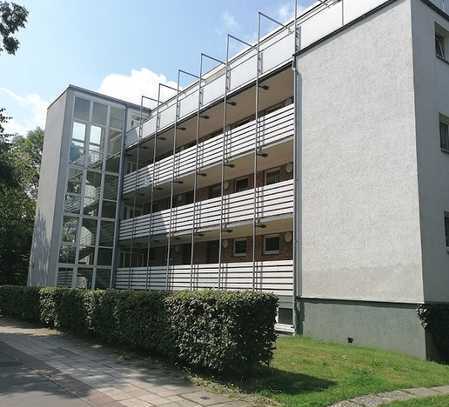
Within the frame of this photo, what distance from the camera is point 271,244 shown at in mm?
19797

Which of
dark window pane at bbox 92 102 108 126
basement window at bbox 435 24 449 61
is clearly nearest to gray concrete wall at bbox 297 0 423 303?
basement window at bbox 435 24 449 61

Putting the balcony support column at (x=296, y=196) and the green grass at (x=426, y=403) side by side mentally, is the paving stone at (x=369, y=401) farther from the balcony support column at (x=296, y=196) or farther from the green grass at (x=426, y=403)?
the balcony support column at (x=296, y=196)

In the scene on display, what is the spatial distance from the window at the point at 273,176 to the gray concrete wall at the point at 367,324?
659cm

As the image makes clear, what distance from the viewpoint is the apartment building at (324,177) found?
12750mm

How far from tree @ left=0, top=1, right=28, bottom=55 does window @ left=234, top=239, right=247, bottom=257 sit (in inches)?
467

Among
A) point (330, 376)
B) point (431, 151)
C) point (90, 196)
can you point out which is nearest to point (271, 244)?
point (431, 151)

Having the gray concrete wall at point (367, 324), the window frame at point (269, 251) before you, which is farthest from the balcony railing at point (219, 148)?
the gray concrete wall at point (367, 324)

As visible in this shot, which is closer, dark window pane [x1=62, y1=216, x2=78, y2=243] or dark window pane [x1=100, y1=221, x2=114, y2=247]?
dark window pane [x1=62, y1=216, x2=78, y2=243]

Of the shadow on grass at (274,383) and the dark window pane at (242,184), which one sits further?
the dark window pane at (242,184)

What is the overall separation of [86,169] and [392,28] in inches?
736

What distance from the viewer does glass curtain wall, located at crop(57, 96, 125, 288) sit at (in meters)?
26.2

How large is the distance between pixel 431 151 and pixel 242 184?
10.3m

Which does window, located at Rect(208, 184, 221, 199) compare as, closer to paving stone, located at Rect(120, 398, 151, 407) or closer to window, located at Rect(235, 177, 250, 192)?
window, located at Rect(235, 177, 250, 192)

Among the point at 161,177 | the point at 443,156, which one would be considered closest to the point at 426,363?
the point at 443,156
